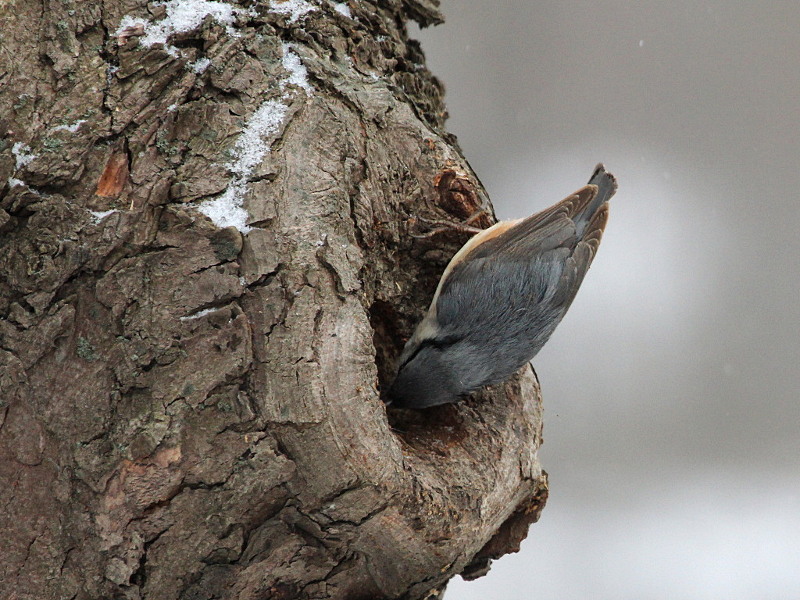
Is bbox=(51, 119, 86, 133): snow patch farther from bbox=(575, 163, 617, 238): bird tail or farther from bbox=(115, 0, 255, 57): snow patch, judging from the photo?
bbox=(575, 163, 617, 238): bird tail

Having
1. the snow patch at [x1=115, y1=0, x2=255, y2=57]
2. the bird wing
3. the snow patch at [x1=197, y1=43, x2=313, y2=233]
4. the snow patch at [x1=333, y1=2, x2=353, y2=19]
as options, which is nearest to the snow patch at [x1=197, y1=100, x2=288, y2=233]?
the snow patch at [x1=197, y1=43, x2=313, y2=233]

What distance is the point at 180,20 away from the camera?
64.6 inches

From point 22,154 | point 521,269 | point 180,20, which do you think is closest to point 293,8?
point 180,20

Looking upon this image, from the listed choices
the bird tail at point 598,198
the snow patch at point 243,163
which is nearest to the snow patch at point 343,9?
the snow patch at point 243,163

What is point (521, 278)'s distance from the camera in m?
1.95

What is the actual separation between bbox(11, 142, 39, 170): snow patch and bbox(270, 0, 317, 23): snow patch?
653 mm

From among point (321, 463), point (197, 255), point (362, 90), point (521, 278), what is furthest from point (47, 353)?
point (521, 278)

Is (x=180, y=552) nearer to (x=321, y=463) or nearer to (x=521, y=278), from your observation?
(x=321, y=463)

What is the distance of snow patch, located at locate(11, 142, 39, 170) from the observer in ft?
4.81

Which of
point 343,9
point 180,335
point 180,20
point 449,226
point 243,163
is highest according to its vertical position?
point 343,9

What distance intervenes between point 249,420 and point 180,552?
0.30m

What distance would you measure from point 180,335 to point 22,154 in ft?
1.53

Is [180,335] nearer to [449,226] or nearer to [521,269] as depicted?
[449,226]

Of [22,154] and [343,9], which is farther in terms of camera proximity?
[343,9]
